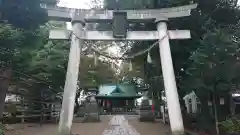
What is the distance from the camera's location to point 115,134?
1199cm

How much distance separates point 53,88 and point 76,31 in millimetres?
8503

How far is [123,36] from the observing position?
446 inches

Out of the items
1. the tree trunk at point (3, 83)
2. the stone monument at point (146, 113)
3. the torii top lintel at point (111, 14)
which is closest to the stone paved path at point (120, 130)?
the stone monument at point (146, 113)

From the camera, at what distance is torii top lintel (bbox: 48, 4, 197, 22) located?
11391 millimetres

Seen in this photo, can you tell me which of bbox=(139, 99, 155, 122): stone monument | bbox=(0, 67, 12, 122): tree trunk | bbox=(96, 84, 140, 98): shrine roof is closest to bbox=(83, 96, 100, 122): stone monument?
bbox=(139, 99, 155, 122): stone monument

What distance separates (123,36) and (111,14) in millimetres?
1254

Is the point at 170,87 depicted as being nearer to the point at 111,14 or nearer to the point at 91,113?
the point at 111,14

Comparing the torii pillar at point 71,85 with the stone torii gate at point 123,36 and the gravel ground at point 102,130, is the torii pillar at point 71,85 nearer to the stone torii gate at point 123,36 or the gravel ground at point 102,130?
the stone torii gate at point 123,36

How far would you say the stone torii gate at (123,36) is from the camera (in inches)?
413

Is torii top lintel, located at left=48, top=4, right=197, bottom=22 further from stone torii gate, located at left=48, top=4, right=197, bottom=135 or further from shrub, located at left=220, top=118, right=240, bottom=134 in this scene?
shrub, located at left=220, top=118, right=240, bottom=134

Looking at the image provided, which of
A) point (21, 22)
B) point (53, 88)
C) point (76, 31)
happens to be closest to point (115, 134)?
point (76, 31)

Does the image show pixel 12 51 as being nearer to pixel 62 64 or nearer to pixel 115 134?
pixel 115 134

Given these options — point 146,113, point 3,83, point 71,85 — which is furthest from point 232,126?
point 146,113

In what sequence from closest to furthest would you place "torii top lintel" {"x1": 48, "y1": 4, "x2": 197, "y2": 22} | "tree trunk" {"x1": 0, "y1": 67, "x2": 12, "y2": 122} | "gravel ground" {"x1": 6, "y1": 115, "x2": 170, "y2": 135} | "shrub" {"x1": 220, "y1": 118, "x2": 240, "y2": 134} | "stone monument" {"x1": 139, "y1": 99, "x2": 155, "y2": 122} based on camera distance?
"tree trunk" {"x1": 0, "y1": 67, "x2": 12, "y2": 122}
"shrub" {"x1": 220, "y1": 118, "x2": 240, "y2": 134}
"torii top lintel" {"x1": 48, "y1": 4, "x2": 197, "y2": 22}
"gravel ground" {"x1": 6, "y1": 115, "x2": 170, "y2": 135}
"stone monument" {"x1": 139, "y1": 99, "x2": 155, "y2": 122}
